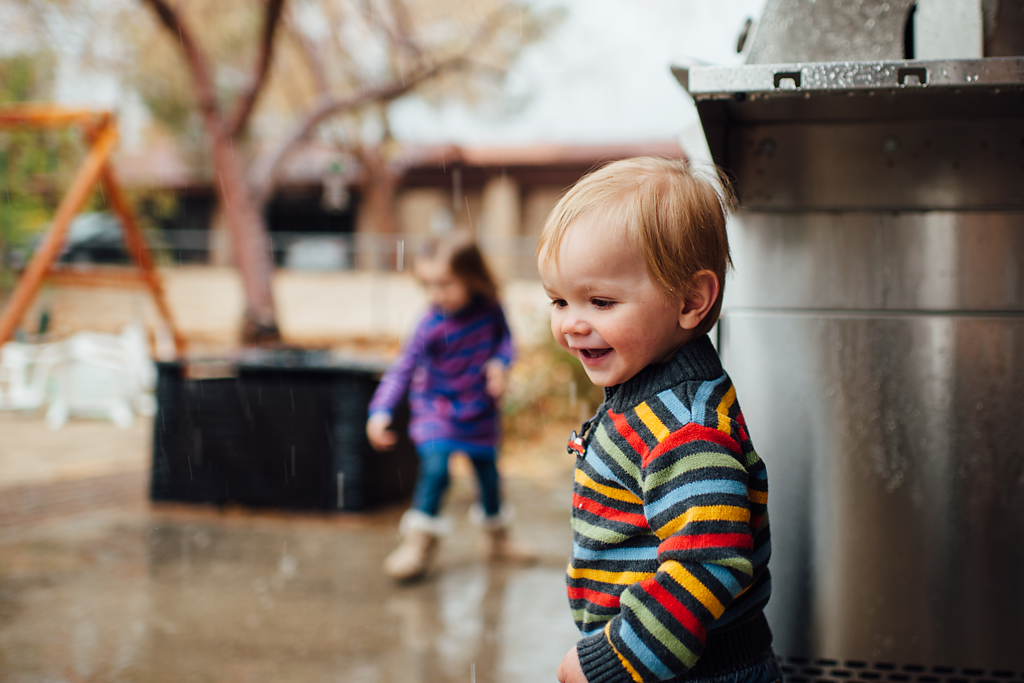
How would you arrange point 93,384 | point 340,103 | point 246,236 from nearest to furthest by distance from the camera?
point 93,384 < point 246,236 < point 340,103

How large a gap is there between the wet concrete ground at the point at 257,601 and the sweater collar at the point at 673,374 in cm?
174

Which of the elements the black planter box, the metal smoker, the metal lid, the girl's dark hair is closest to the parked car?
the black planter box

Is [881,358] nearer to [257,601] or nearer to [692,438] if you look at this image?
[692,438]

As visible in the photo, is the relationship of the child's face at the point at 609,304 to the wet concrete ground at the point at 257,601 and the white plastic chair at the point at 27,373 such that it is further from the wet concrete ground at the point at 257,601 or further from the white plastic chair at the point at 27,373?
the white plastic chair at the point at 27,373

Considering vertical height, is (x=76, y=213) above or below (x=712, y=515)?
above

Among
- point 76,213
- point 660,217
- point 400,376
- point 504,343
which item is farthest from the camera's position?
point 76,213

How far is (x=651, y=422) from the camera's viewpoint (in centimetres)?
140

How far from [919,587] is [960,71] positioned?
1.29m

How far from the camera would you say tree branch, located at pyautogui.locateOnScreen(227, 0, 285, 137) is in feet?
23.3

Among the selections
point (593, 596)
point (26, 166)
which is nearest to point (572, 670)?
point (593, 596)

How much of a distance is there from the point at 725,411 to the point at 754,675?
0.48 meters

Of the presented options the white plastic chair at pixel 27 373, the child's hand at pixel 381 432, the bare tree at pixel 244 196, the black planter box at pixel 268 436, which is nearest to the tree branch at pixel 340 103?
the bare tree at pixel 244 196

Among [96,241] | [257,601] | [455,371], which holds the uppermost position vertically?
[96,241]

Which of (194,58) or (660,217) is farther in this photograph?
(194,58)
